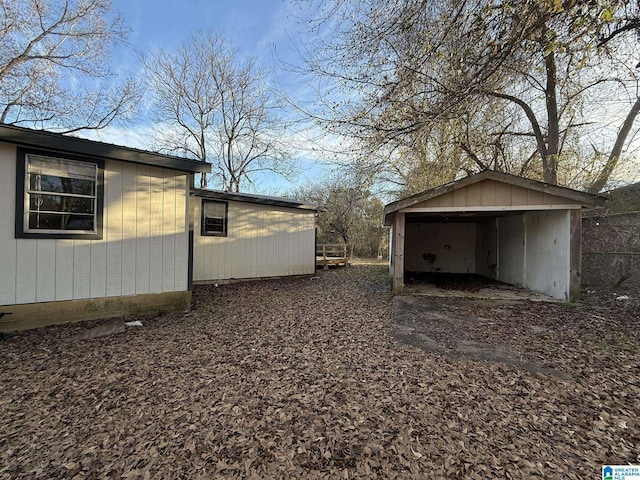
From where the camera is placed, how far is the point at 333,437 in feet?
6.26

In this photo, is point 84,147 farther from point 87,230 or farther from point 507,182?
point 507,182

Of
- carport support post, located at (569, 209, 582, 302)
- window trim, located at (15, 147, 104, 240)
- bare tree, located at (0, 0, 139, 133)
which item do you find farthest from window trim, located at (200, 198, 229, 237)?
bare tree, located at (0, 0, 139, 133)

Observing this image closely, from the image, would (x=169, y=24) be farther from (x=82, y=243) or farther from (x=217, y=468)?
(x=217, y=468)

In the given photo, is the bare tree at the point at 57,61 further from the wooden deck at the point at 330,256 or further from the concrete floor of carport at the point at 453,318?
the concrete floor of carport at the point at 453,318

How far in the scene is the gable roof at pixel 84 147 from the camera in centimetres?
368

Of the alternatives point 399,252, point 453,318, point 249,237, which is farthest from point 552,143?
point 249,237

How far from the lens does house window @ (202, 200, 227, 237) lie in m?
8.05

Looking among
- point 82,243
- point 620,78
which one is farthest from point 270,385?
point 620,78

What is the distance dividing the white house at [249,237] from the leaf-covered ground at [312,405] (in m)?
4.16

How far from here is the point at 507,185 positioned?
5.73m

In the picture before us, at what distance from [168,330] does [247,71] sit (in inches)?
649

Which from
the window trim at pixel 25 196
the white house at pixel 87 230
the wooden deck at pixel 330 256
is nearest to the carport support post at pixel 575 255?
the white house at pixel 87 230

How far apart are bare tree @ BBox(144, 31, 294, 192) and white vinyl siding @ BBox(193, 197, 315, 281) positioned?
781cm

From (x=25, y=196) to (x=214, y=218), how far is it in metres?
4.42
